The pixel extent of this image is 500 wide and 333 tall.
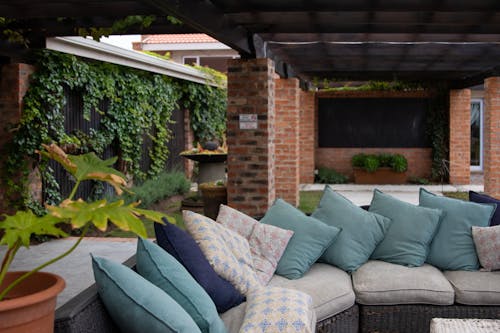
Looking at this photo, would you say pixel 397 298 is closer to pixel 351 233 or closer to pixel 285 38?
pixel 351 233

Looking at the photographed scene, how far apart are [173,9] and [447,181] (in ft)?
38.5

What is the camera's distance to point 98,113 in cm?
923

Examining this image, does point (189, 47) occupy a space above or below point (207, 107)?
above

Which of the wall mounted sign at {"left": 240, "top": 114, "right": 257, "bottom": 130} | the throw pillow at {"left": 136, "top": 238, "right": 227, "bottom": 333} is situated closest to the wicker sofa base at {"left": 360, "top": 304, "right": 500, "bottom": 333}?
the throw pillow at {"left": 136, "top": 238, "right": 227, "bottom": 333}

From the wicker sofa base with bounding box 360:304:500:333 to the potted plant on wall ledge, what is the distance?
11086 mm

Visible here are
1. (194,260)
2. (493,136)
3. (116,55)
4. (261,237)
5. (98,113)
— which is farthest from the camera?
(493,136)

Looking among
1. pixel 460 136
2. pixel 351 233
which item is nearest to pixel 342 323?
pixel 351 233

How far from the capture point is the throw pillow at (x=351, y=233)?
4414 millimetres

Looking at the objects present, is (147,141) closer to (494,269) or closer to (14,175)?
(14,175)

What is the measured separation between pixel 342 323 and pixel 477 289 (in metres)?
0.89

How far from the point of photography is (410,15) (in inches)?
259

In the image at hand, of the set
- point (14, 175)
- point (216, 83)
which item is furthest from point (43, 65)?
point (216, 83)

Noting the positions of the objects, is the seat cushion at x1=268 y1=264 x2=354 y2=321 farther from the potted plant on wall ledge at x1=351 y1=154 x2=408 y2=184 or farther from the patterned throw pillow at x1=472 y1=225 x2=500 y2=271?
the potted plant on wall ledge at x1=351 y1=154 x2=408 y2=184

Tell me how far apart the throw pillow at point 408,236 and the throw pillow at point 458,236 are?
67 millimetres
